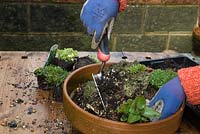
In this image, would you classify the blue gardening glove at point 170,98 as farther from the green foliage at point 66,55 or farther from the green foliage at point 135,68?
the green foliage at point 66,55

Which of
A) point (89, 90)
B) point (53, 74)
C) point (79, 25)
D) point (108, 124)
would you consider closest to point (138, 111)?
point (108, 124)

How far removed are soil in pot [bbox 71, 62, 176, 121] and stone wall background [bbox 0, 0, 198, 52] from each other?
3.63ft

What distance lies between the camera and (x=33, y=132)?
101 centimetres

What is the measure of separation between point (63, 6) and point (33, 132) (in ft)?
4.11

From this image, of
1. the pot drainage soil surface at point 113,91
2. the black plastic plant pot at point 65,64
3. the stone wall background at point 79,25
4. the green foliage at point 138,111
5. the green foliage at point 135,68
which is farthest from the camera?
the stone wall background at point 79,25

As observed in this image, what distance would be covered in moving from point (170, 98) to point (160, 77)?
6.0 inches

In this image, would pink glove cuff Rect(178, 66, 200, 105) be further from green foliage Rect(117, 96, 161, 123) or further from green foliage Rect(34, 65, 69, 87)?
green foliage Rect(34, 65, 69, 87)

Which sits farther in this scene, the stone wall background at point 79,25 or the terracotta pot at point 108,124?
the stone wall background at point 79,25

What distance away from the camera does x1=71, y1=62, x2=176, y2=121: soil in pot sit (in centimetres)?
98

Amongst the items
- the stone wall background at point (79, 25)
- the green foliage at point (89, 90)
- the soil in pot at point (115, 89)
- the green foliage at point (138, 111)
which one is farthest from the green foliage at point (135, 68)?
the stone wall background at point (79, 25)

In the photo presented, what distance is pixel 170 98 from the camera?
3.03 ft

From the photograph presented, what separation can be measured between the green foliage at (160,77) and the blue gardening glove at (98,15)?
0.20 metres

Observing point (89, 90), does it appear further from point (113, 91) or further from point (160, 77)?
point (160, 77)

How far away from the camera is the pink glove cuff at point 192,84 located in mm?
905
